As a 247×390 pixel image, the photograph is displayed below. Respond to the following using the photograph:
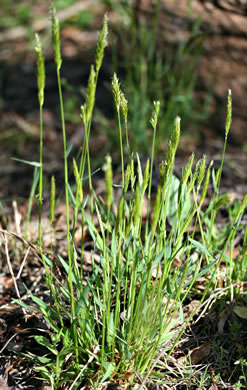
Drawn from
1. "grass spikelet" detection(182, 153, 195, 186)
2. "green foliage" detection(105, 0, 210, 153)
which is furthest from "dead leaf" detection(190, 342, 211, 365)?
"green foliage" detection(105, 0, 210, 153)

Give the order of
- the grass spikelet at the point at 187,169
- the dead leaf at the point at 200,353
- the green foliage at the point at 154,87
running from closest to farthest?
the grass spikelet at the point at 187,169
the dead leaf at the point at 200,353
the green foliage at the point at 154,87

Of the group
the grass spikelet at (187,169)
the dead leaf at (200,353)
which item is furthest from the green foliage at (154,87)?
the dead leaf at (200,353)

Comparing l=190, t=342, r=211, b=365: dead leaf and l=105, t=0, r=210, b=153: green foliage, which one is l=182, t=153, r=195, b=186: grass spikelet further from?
l=105, t=0, r=210, b=153: green foliage

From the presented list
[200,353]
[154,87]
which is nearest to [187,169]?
[200,353]

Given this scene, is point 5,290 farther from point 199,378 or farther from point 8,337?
point 199,378

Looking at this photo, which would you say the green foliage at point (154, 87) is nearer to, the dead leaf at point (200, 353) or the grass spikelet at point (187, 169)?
the grass spikelet at point (187, 169)

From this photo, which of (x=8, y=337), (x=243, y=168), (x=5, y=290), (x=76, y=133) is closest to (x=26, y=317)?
(x=8, y=337)

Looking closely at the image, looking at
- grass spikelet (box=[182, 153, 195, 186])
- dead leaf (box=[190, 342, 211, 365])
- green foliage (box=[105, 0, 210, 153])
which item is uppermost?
grass spikelet (box=[182, 153, 195, 186])

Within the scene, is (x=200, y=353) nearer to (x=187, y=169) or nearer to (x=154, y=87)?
(x=187, y=169)
